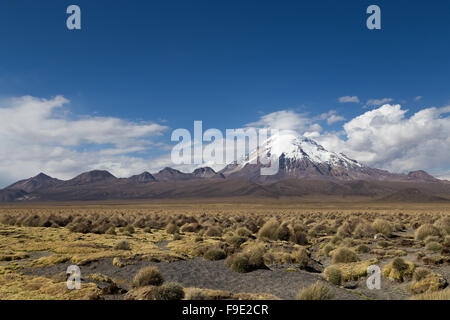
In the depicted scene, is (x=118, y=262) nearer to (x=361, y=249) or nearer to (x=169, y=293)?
(x=169, y=293)

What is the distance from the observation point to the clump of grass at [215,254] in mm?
19406

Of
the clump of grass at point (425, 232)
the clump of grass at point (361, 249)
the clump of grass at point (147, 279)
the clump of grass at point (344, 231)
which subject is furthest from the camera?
the clump of grass at point (344, 231)

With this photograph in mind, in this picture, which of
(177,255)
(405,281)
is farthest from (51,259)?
(405,281)

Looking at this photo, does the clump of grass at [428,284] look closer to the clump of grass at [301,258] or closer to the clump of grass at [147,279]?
the clump of grass at [301,258]

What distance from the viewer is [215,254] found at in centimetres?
1944

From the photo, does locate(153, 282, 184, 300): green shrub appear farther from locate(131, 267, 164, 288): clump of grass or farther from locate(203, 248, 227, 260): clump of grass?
locate(203, 248, 227, 260): clump of grass

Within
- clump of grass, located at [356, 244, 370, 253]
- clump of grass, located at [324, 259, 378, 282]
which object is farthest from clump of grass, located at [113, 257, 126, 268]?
clump of grass, located at [356, 244, 370, 253]

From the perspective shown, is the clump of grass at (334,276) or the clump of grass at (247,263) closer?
the clump of grass at (334,276)

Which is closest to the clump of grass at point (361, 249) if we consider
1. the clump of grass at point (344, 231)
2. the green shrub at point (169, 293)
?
the clump of grass at point (344, 231)

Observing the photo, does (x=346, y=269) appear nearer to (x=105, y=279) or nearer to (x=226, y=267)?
(x=226, y=267)

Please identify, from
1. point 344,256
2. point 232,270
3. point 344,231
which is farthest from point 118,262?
point 344,231

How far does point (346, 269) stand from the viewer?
52.2 feet

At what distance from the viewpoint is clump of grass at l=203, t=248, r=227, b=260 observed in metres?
19.4
